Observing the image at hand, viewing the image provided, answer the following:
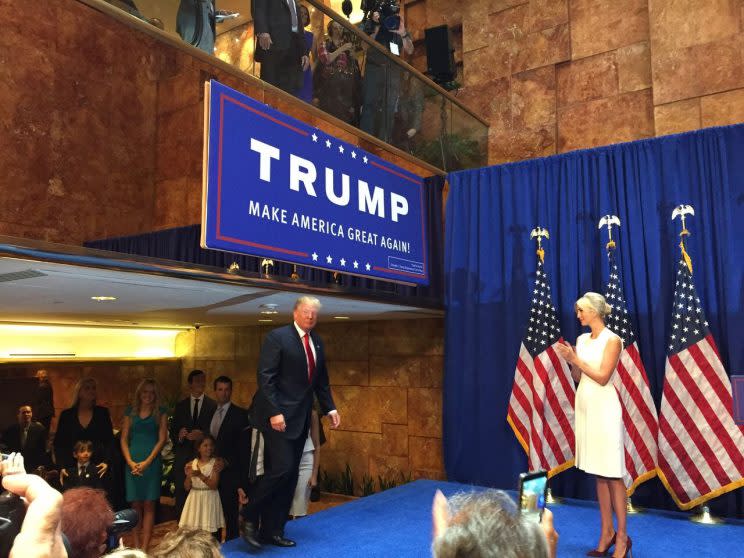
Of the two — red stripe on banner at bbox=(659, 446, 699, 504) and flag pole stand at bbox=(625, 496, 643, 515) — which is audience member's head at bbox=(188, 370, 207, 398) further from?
red stripe on banner at bbox=(659, 446, 699, 504)

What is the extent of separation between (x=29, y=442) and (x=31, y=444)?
23 mm

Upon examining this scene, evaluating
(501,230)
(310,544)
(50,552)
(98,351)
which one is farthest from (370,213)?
(98,351)

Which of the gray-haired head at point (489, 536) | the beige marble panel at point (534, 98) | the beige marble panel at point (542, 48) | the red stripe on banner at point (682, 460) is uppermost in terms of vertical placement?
the beige marble panel at point (542, 48)

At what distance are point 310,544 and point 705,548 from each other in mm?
2326

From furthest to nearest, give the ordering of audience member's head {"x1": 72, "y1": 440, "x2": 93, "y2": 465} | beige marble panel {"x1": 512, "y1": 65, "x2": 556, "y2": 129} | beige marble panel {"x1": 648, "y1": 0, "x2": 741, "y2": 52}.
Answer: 1. beige marble panel {"x1": 512, "y1": 65, "x2": 556, "y2": 129}
2. beige marble panel {"x1": 648, "y1": 0, "x2": 741, "y2": 52}
3. audience member's head {"x1": 72, "y1": 440, "x2": 93, "y2": 465}

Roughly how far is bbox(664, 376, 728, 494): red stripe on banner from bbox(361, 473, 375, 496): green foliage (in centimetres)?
308

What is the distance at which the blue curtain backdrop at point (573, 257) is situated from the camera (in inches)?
187

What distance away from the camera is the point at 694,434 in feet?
14.8

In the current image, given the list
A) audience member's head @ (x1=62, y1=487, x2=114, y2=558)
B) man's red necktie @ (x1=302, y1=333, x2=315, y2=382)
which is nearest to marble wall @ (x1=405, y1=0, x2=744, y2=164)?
man's red necktie @ (x1=302, y1=333, x2=315, y2=382)

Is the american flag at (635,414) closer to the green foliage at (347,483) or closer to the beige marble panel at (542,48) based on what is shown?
the green foliage at (347,483)

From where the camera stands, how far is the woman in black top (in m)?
4.61

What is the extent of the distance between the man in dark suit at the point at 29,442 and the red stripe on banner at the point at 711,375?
16.8 ft

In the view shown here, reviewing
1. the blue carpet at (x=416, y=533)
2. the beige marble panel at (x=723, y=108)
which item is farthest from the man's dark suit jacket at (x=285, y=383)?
the beige marble panel at (x=723, y=108)

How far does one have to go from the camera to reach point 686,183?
494 centimetres
